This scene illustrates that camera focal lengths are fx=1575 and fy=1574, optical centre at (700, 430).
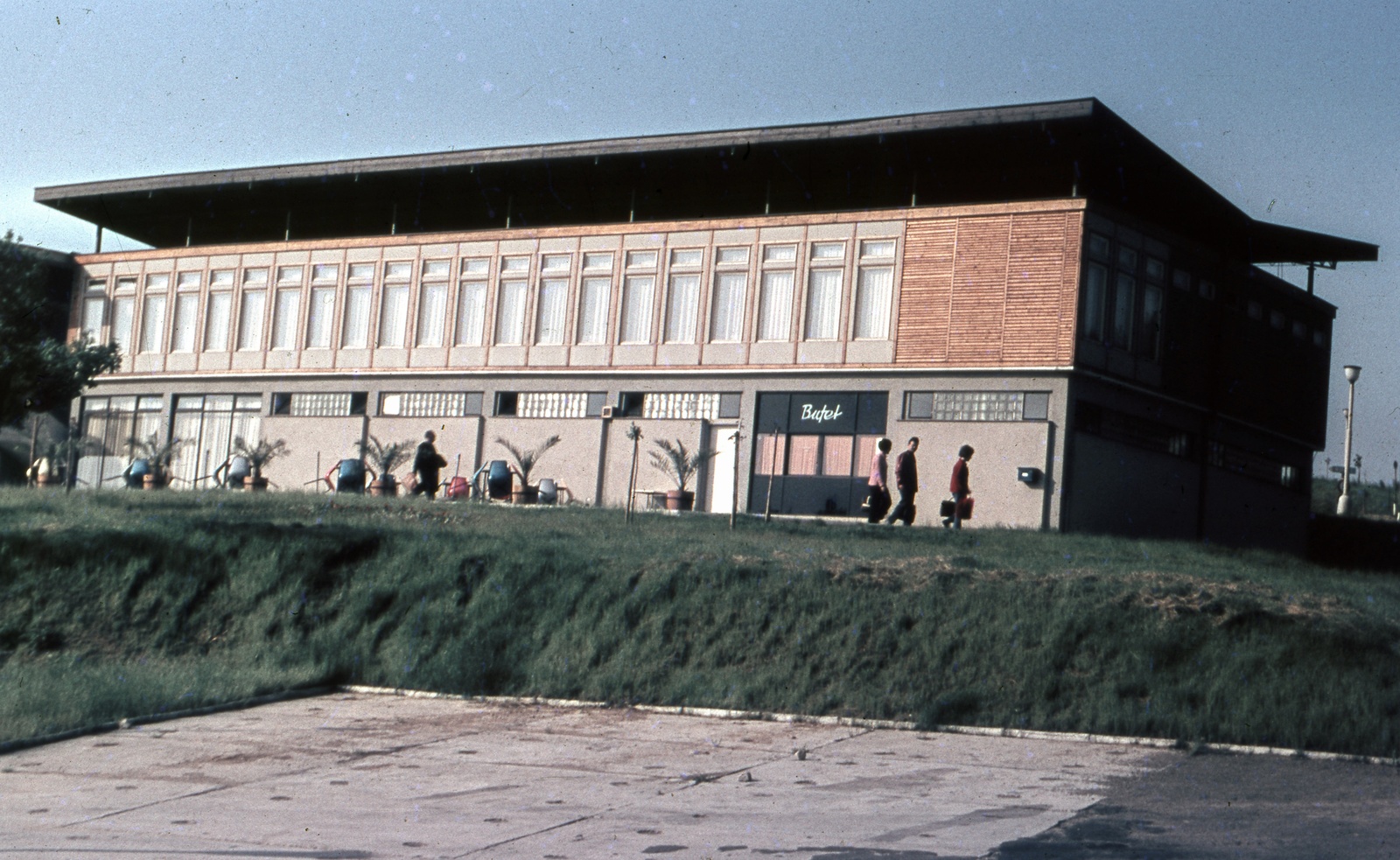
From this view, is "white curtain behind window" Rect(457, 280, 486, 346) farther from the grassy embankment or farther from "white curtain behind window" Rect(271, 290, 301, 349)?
the grassy embankment

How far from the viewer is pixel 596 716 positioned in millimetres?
A: 14484

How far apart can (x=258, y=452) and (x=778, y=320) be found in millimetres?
14445

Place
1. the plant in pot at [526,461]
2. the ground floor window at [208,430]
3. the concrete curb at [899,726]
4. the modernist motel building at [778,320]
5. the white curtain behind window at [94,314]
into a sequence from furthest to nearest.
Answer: the white curtain behind window at [94,314] → the ground floor window at [208,430] → the plant in pot at [526,461] → the modernist motel building at [778,320] → the concrete curb at [899,726]

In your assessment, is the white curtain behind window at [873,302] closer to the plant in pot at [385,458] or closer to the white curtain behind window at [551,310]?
the white curtain behind window at [551,310]

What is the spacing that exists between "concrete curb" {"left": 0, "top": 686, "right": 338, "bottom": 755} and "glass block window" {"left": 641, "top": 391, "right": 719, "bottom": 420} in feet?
62.6

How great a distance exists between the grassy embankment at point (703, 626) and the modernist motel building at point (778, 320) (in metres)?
8.60

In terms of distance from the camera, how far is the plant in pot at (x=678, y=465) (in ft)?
109

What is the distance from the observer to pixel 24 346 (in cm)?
2691

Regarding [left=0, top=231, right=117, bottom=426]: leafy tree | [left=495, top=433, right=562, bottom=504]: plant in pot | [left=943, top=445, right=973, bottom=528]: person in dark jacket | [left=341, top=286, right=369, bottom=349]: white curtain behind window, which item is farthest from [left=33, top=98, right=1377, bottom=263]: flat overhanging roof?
[left=0, top=231, right=117, bottom=426]: leafy tree

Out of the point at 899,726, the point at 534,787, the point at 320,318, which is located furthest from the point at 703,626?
the point at 320,318

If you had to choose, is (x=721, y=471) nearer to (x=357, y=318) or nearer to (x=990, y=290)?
(x=990, y=290)

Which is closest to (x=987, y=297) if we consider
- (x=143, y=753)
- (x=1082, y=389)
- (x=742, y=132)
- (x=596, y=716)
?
(x=1082, y=389)

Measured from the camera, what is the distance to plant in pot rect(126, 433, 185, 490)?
4078 cm

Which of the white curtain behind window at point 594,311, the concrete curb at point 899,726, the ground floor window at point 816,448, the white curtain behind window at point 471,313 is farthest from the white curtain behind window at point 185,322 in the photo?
the concrete curb at point 899,726
